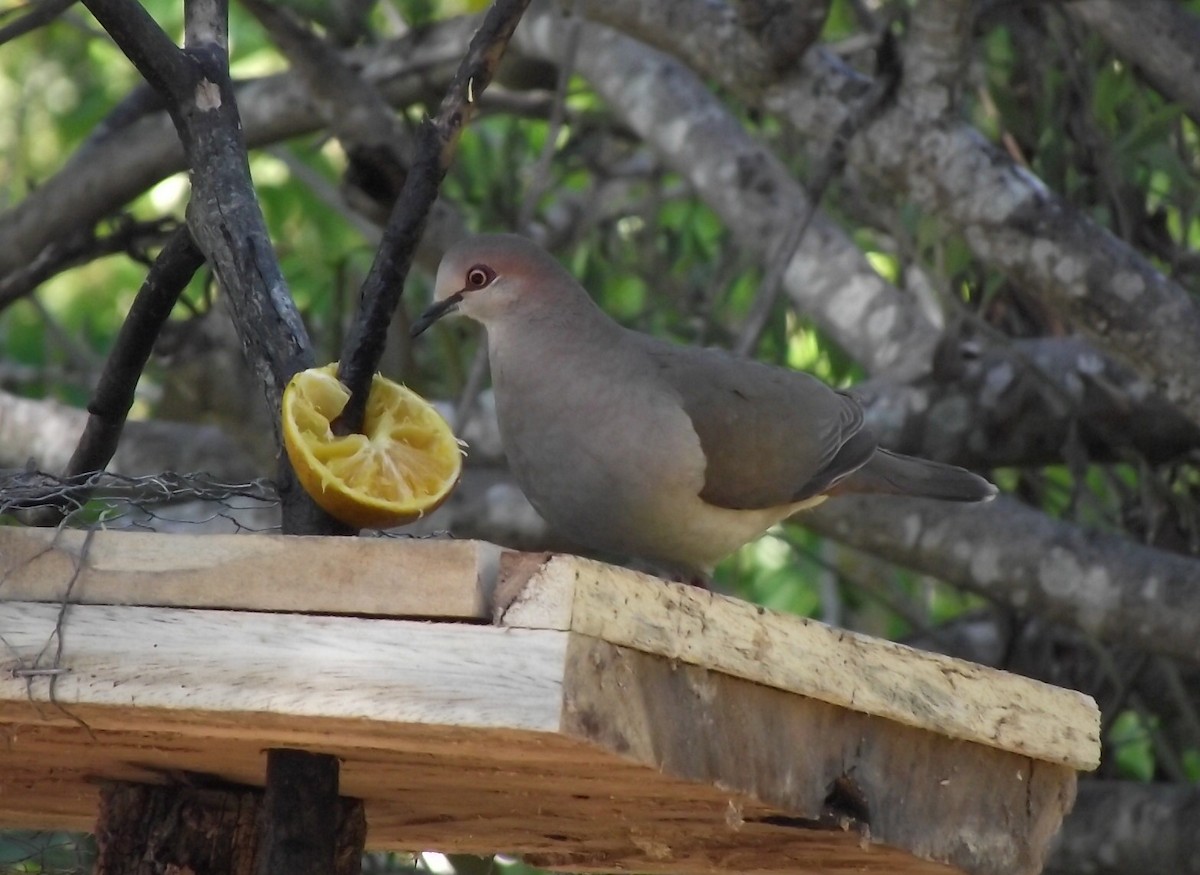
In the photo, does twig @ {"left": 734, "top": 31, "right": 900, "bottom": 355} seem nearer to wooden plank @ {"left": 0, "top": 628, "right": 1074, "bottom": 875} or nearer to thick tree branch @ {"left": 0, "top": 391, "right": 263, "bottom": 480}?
wooden plank @ {"left": 0, "top": 628, "right": 1074, "bottom": 875}

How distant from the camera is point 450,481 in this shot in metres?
1.68

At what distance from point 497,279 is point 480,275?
29mm

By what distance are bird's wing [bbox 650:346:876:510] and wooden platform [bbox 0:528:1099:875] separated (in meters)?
0.83

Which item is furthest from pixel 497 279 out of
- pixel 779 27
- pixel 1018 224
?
pixel 1018 224

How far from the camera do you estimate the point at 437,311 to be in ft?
9.00

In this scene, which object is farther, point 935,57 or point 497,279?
point 935,57

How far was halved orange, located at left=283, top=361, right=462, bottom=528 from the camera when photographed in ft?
5.22

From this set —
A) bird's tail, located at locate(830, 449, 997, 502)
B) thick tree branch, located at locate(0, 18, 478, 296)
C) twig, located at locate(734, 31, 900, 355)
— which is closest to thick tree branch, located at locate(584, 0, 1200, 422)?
twig, located at locate(734, 31, 900, 355)

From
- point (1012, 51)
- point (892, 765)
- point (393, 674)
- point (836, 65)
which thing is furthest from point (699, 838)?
point (1012, 51)

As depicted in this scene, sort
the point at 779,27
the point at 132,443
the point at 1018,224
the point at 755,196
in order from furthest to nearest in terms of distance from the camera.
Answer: the point at 132,443 → the point at 755,196 → the point at 779,27 → the point at 1018,224

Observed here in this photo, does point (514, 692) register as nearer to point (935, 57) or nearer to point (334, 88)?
point (935, 57)

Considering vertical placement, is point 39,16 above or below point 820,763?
above

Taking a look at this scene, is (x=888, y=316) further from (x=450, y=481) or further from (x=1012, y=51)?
(x=450, y=481)

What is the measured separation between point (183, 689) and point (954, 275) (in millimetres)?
2763
